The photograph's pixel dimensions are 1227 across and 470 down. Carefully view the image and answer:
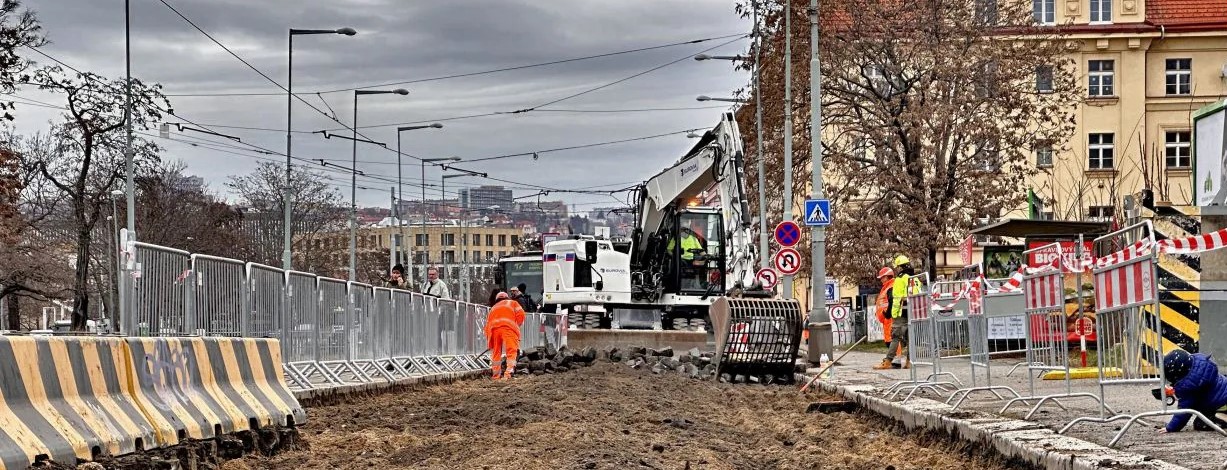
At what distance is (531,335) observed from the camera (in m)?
33.4

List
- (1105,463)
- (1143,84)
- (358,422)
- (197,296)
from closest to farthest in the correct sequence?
(1105,463), (197,296), (358,422), (1143,84)

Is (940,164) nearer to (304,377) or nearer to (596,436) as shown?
(304,377)

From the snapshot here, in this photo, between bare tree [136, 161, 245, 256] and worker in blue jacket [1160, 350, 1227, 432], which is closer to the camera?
worker in blue jacket [1160, 350, 1227, 432]

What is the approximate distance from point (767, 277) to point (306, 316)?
58.0ft

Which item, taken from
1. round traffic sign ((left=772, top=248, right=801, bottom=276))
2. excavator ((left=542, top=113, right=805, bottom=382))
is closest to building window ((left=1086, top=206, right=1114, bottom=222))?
excavator ((left=542, top=113, right=805, bottom=382))

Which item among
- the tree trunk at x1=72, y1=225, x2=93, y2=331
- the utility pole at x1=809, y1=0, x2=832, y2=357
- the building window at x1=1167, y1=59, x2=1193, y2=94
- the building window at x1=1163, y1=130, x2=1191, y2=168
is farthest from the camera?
the building window at x1=1167, y1=59, x2=1193, y2=94

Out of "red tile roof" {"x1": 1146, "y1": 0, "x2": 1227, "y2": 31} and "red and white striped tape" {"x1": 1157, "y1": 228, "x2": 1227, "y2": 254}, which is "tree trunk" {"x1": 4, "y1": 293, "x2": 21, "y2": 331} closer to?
"red tile roof" {"x1": 1146, "y1": 0, "x2": 1227, "y2": 31}

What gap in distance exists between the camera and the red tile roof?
2379 inches

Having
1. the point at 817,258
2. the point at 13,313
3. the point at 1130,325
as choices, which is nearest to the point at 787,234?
the point at 817,258

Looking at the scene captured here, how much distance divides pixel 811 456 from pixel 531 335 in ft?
74.0

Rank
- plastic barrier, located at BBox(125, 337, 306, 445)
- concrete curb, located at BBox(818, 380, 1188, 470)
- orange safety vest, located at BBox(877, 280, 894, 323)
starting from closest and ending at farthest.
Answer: concrete curb, located at BBox(818, 380, 1188, 470) < plastic barrier, located at BBox(125, 337, 306, 445) < orange safety vest, located at BBox(877, 280, 894, 323)

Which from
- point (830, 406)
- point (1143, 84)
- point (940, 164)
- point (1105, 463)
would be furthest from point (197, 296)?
point (1143, 84)

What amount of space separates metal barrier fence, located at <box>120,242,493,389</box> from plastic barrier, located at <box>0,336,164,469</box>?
2424 millimetres

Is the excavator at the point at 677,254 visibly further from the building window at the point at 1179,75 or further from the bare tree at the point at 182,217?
the building window at the point at 1179,75
